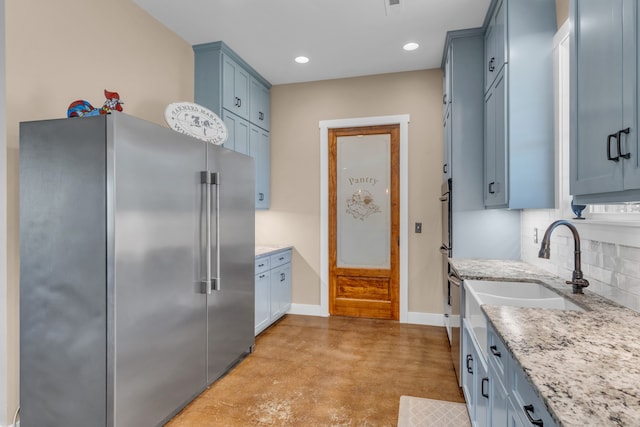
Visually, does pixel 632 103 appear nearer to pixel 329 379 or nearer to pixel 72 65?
pixel 329 379

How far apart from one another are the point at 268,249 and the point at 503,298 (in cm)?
255

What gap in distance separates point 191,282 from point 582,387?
2.04 metres

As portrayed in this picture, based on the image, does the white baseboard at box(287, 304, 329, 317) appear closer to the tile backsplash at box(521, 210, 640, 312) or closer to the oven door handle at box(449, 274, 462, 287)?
the oven door handle at box(449, 274, 462, 287)

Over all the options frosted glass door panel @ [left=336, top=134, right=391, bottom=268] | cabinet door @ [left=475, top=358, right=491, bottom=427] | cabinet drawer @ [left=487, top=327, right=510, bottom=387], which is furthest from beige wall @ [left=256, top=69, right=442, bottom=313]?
cabinet drawer @ [left=487, top=327, right=510, bottom=387]

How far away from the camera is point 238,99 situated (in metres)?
3.71

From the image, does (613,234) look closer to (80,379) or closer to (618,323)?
(618,323)

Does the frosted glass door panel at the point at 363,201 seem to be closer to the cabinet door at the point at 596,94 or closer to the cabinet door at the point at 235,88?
the cabinet door at the point at 235,88

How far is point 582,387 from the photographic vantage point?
0.83m

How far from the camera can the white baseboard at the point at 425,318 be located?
13.0ft

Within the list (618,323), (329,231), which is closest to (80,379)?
(618,323)

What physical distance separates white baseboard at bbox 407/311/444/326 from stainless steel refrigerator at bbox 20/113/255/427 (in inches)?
106

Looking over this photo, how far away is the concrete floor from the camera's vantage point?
2.24 meters

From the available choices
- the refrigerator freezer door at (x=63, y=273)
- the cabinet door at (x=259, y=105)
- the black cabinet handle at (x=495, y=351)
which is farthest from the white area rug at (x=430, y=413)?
the cabinet door at (x=259, y=105)

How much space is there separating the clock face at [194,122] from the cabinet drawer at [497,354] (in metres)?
2.22
